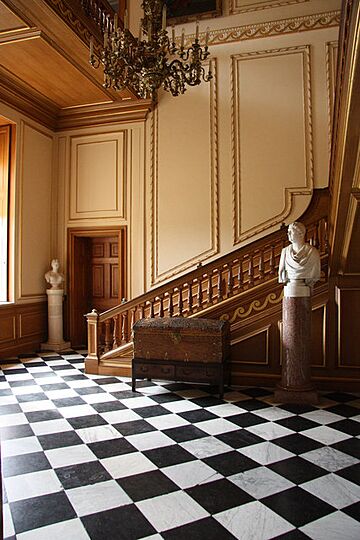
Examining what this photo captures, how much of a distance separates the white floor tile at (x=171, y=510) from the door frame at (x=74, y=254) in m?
5.14

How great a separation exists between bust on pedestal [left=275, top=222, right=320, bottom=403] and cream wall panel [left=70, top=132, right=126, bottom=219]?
155 inches

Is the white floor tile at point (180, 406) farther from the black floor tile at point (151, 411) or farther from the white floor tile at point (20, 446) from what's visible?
the white floor tile at point (20, 446)

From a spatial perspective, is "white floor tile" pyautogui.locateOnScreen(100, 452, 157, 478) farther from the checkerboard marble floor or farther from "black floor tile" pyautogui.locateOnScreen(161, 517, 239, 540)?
"black floor tile" pyautogui.locateOnScreen(161, 517, 239, 540)

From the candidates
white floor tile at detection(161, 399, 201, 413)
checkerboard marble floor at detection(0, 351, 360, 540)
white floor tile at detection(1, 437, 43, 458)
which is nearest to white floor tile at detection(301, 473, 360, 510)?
checkerboard marble floor at detection(0, 351, 360, 540)

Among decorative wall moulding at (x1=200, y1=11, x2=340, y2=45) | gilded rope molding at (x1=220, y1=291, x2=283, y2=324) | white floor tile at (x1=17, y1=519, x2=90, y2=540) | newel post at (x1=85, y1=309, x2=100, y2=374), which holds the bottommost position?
white floor tile at (x1=17, y1=519, x2=90, y2=540)

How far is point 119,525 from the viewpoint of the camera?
85.4 inches

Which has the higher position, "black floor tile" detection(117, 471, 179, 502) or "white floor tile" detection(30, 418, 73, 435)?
"black floor tile" detection(117, 471, 179, 502)

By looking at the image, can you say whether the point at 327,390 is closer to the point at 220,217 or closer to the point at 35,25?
the point at 220,217

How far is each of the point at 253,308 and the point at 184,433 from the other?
6.58ft

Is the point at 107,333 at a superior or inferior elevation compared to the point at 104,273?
inferior

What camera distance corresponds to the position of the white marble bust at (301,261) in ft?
14.0

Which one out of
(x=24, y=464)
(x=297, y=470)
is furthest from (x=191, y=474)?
(x=24, y=464)

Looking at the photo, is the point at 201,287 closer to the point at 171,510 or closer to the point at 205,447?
the point at 205,447

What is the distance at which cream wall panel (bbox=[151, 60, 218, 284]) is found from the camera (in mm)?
6867
